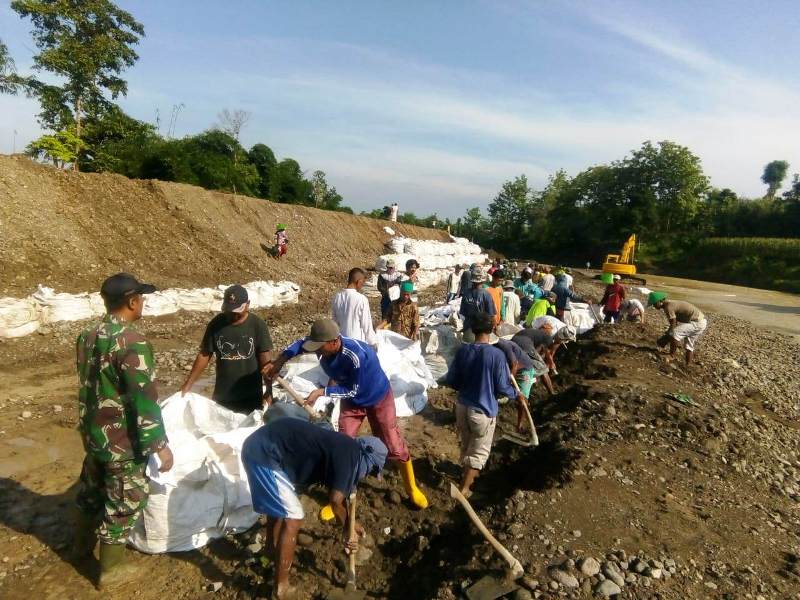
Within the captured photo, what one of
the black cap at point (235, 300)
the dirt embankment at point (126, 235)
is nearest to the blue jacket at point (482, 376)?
the black cap at point (235, 300)

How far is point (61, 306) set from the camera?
6.77 metres

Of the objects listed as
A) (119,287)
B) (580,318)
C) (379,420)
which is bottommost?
(580,318)

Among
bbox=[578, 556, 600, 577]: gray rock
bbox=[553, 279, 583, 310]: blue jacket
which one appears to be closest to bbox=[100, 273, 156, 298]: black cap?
bbox=[578, 556, 600, 577]: gray rock

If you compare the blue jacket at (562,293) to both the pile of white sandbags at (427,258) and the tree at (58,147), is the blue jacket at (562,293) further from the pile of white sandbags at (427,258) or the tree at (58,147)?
the tree at (58,147)

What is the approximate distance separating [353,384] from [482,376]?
97 cm

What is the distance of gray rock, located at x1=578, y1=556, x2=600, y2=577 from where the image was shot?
2541mm

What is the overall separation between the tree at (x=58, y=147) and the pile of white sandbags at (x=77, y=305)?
9.34 meters

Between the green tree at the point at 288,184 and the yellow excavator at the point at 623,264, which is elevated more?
the green tree at the point at 288,184

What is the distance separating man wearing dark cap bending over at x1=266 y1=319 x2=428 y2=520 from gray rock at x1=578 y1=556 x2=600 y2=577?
1.12 meters

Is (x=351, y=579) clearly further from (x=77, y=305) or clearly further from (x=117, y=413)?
(x=77, y=305)

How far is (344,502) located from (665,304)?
606 centimetres

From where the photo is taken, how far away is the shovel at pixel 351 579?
2574 millimetres

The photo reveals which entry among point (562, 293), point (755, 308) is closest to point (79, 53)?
point (562, 293)

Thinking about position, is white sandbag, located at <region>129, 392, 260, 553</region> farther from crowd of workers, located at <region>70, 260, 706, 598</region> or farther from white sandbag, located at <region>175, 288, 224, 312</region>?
white sandbag, located at <region>175, 288, 224, 312</region>
